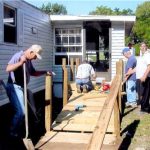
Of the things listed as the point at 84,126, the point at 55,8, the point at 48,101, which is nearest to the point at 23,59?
the point at 48,101

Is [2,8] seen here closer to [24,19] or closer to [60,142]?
[24,19]

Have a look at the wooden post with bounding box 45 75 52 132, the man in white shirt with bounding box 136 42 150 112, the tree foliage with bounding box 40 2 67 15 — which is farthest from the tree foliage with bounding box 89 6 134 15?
the wooden post with bounding box 45 75 52 132

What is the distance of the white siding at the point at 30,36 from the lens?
10.8 m

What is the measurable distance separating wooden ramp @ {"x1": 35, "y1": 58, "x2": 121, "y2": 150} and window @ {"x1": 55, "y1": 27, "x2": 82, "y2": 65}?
6661mm

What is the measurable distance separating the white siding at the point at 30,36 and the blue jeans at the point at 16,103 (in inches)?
160

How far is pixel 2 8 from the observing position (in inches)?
414

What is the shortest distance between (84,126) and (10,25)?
492cm

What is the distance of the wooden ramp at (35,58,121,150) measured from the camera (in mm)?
4849

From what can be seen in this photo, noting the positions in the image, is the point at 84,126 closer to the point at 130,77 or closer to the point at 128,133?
the point at 128,133

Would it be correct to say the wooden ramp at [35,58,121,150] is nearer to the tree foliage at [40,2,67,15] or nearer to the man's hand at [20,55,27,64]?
the man's hand at [20,55,27,64]

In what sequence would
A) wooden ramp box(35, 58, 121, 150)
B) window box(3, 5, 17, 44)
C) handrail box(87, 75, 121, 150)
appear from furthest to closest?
window box(3, 5, 17, 44) → wooden ramp box(35, 58, 121, 150) → handrail box(87, 75, 121, 150)

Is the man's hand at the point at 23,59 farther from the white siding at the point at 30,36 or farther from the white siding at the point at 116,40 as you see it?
the white siding at the point at 116,40

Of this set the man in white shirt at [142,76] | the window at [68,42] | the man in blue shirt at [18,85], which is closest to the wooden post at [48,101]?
the man in blue shirt at [18,85]

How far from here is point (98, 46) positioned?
60.0 feet
